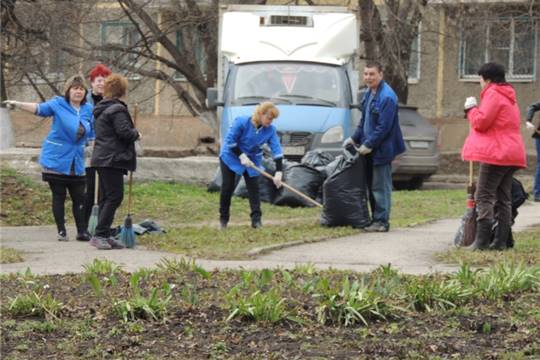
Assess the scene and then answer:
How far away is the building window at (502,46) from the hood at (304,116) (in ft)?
28.1

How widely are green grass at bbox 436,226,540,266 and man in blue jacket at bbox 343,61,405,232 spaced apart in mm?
1881

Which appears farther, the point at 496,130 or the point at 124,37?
the point at 124,37

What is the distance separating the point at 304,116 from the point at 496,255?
9.56 m

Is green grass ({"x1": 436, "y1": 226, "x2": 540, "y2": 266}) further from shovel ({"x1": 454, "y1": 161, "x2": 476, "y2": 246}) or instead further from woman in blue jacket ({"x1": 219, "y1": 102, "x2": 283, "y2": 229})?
woman in blue jacket ({"x1": 219, "y1": 102, "x2": 283, "y2": 229})

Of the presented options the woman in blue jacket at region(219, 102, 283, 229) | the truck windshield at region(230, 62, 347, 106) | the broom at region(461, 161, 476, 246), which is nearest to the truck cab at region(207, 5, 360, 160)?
the truck windshield at region(230, 62, 347, 106)

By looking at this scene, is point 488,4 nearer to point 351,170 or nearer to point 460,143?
point 460,143

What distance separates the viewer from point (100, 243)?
11.7 metres

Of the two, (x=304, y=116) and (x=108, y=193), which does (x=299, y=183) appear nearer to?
(x=304, y=116)

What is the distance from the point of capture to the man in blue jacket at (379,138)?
13.3m

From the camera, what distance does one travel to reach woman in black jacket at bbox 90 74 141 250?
38.5 feet

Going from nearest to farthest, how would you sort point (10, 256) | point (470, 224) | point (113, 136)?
point (10, 256) → point (470, 224) → point (113, 136)

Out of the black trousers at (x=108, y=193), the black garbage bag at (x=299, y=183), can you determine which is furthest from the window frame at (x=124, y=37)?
the black trousers at (x=108, y=193)

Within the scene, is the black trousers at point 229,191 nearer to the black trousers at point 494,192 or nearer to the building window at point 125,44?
the black trousers at point 494,192

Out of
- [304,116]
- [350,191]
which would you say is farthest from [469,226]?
[304,116]
